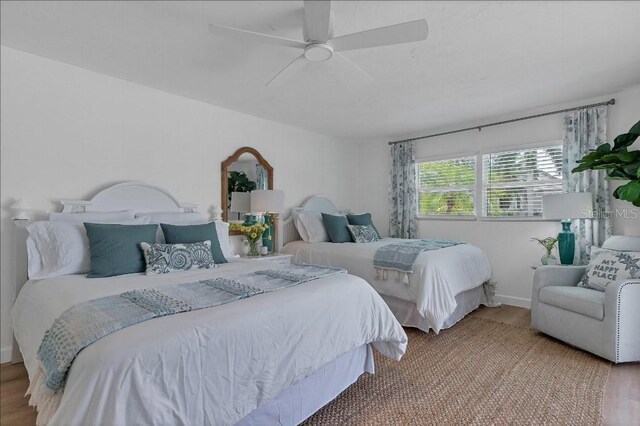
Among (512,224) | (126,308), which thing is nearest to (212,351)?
(126,308)

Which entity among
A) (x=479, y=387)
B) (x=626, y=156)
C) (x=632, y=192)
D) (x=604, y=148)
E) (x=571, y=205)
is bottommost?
(x=479, y=387)

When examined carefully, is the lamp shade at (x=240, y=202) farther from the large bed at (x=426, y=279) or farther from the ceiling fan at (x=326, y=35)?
the ceiling fan at (x=326, y=35)

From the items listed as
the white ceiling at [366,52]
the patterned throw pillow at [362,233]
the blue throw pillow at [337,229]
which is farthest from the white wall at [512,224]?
the blue throw pillow at [337,229]

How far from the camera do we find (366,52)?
2.50m

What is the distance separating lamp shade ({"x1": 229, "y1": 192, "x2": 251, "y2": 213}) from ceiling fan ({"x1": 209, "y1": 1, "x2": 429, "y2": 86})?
2151mm

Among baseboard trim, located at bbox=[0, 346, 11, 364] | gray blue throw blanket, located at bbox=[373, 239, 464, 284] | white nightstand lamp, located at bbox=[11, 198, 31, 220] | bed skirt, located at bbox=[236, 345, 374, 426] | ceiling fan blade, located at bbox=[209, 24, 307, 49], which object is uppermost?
ceiling fan blade, located at bbox=[209, 24, 307, 49]

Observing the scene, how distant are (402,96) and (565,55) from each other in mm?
1385

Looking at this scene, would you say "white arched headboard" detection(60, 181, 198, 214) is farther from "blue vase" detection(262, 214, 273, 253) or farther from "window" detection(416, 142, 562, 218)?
"window" detection(416, 142, 562, 218)

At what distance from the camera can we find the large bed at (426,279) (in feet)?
9.77

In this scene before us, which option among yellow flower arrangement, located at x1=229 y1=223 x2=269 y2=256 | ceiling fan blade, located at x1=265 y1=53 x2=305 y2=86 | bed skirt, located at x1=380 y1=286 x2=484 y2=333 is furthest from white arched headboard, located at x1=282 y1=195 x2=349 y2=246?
ceiling fan blade, located at x1=265 y1=53 x2=305 y2=86

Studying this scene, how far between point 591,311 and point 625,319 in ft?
0.65

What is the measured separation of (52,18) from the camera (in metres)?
2.07

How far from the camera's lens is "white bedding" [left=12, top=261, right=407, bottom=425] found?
1087mm

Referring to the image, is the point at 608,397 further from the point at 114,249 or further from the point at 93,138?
the point at 93,138
